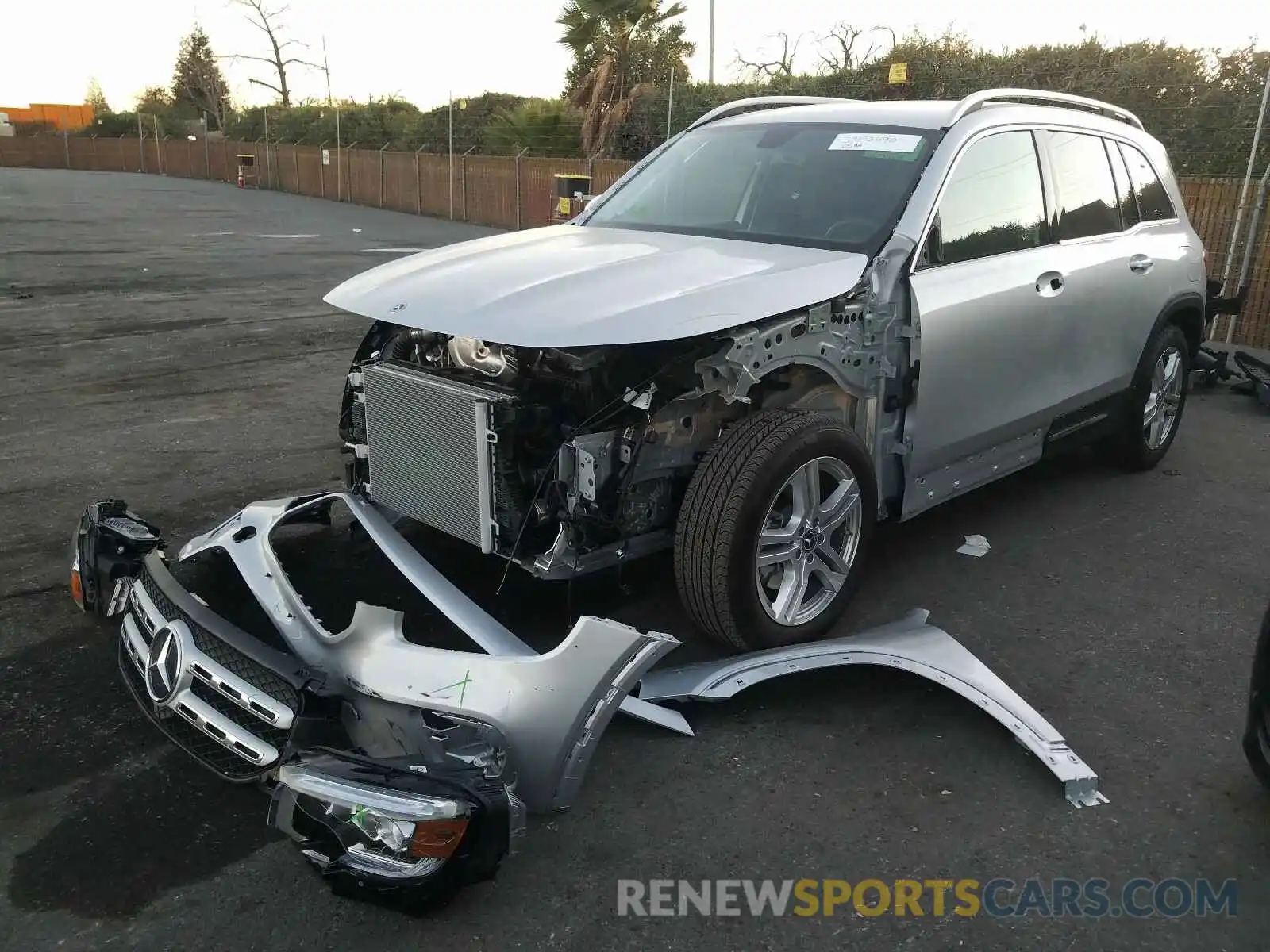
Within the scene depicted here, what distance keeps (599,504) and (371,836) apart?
140 centimetres

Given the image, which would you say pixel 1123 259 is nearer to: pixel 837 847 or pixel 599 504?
pixel 599 504

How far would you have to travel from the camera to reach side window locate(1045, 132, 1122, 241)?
484cm

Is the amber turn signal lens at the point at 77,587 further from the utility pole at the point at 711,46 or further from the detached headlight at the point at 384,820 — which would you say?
the utility pole at the point at 711,46

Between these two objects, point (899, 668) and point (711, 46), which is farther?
point (711, 46)

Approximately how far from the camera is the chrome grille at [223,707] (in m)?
2.59

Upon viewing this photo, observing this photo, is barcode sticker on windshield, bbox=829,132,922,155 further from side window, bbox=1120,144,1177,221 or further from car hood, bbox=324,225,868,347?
side window, bbox=1120,144,1177,221

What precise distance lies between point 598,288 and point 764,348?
1.95ft

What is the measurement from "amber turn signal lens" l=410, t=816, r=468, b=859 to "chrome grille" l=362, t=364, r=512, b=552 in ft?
4.28

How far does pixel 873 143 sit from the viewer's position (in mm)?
4461

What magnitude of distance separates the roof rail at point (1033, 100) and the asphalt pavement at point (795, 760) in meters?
1.93

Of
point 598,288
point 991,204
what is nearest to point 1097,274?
point 991,204

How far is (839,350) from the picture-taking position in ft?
12.4

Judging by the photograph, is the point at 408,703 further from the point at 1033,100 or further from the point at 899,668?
the point at 1033,100

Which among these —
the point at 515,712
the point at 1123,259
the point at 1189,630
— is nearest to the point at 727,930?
the point at 515,712
